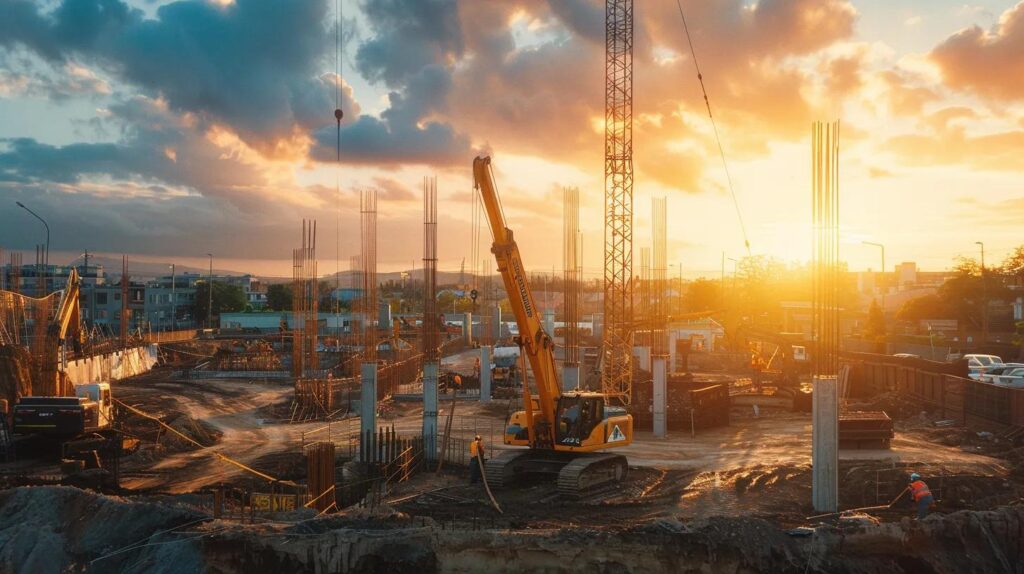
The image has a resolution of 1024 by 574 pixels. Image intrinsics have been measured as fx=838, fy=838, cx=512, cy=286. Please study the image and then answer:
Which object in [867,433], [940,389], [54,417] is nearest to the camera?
[54,417]

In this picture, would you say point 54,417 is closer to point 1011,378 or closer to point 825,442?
point 825,442

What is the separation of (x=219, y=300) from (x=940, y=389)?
3469 inches

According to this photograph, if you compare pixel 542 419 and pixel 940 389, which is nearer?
pixel 542 419

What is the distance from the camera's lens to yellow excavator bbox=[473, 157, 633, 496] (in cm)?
1938

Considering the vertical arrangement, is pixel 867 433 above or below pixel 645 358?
below

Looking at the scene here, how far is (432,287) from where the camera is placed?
83.6 feet

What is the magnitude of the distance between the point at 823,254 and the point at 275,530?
36.4 feet

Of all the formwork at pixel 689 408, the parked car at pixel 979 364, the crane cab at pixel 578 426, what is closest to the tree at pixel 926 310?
the parked car at pixel 979 364

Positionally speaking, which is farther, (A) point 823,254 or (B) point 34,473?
(B) point 34,473

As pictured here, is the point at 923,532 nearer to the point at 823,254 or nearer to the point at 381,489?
the point at 823,254

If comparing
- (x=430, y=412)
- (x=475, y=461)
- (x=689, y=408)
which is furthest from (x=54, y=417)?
(x=689, y=408)

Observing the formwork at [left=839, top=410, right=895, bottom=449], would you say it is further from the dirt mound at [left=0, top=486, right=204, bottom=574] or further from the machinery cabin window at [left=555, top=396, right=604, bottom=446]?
the dirt mound at [left=0, top=486, right=204, bottom=574]

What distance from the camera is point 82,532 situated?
42.2 feet

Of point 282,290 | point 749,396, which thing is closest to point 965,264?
point 749,396
